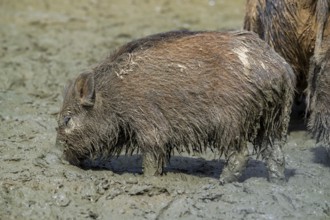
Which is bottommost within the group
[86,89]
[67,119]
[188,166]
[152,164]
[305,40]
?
[188,166]

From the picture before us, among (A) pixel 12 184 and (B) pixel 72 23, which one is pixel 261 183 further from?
(B) pixel 72 23

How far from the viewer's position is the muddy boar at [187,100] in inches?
228

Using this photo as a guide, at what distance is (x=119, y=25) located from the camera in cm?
1020

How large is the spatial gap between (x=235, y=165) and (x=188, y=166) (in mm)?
616

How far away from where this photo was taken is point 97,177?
6.08 metres

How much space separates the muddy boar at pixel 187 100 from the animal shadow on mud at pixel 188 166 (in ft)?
0.69

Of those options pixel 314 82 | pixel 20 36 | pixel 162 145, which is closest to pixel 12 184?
pixel 162 145

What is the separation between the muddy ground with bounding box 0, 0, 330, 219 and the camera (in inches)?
223

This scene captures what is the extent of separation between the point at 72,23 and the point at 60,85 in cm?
209

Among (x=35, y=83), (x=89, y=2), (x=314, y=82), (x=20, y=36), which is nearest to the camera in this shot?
(x=314, y=82)

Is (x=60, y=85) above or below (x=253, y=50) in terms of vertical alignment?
below

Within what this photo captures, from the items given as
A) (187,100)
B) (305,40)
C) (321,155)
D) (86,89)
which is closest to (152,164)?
(187,100)

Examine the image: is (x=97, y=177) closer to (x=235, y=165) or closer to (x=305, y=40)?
(x=235, y=165)

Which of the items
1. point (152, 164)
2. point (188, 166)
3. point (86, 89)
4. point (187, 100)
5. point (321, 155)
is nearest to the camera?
point (187, 100)
